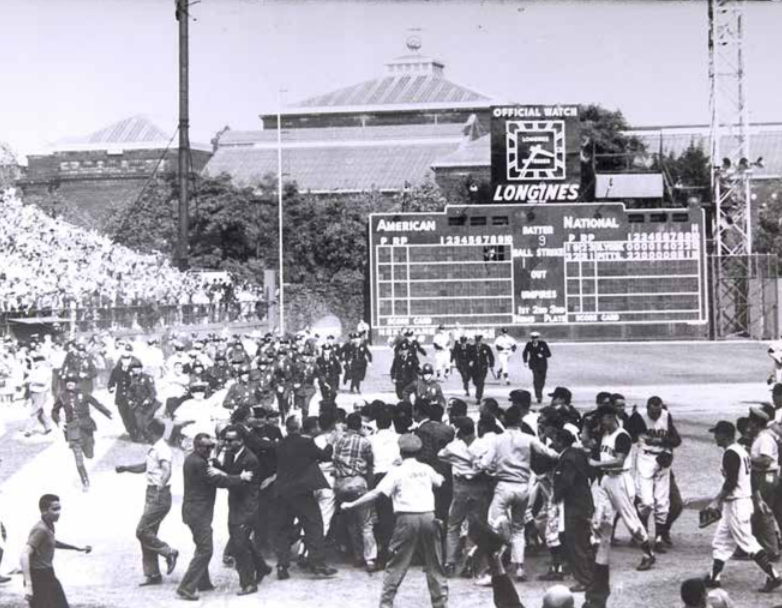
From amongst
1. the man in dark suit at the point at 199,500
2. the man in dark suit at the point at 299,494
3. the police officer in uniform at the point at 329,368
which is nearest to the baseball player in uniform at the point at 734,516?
the man in dark suit at the point at 299,494

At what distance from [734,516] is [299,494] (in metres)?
3.43

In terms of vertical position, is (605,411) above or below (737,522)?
above

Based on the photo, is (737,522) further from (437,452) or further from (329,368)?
(329,368)

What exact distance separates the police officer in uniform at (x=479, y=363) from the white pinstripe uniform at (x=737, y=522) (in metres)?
10.2

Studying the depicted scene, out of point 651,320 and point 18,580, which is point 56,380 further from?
point 651,320

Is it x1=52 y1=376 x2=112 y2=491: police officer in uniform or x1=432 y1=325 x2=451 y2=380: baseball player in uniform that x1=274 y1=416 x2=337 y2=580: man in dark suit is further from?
x1=432 y1=325 x2=451 y2=380: baseball player in uniform

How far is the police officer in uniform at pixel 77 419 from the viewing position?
1266 centimetres

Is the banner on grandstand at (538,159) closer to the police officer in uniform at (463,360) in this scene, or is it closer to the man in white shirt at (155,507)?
the police officer in uniform at (463,360)

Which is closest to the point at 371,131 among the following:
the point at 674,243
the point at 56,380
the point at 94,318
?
→ the point at 674,243

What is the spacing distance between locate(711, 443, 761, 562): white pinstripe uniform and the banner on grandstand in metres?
22.3

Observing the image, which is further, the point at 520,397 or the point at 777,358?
the point at 777,358

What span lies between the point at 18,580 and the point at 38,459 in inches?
152

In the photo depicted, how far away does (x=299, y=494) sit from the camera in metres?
9.73

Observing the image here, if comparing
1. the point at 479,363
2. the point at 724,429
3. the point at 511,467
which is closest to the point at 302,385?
the point at 479,363
